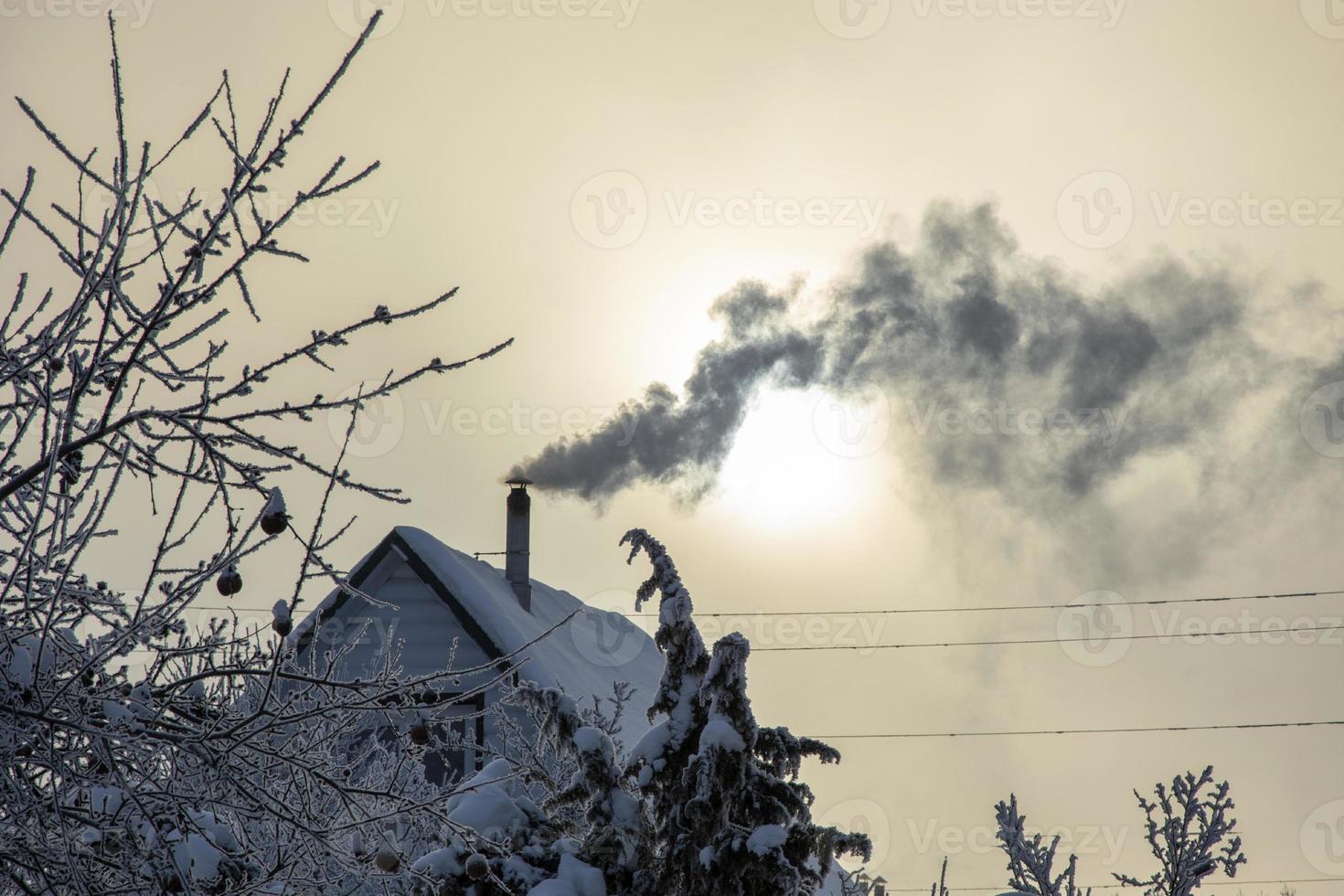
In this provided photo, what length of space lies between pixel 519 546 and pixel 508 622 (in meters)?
3.83

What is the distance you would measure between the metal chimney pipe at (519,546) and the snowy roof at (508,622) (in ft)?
0.58

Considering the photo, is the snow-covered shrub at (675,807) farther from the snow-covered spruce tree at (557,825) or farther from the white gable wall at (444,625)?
the white gable wall at (444,625)

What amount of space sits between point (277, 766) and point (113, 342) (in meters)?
1.33

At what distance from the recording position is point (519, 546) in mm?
23062

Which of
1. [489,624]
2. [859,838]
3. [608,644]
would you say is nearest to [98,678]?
[859,838]

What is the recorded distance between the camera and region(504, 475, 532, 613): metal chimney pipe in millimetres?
22594

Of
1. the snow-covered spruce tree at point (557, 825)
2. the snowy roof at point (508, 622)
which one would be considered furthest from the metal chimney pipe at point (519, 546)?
the snow-covered spruce tree at point (557, 825)

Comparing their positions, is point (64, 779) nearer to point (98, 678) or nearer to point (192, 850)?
point (98, 678)

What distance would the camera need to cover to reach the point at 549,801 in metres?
10.9

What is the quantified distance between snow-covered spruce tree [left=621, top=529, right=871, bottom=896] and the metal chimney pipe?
11794 mm

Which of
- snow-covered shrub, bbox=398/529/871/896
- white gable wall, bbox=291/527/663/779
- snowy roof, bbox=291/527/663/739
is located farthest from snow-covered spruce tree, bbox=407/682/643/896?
white gable wall, bbox=291/527/663/779

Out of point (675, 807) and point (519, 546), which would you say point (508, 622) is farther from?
point (675, 807)

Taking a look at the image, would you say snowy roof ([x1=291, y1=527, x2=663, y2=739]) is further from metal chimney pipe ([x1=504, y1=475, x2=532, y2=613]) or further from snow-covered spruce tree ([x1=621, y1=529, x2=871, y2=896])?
snow-covered spruce tree ([x1=621, y1=529, x2=871, y2=896])

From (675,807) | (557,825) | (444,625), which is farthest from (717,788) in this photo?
(444,625)
